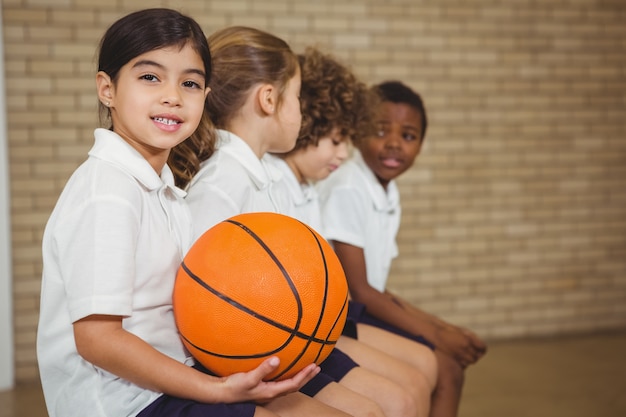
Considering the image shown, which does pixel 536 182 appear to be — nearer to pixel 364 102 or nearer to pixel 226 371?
pixel 364 102

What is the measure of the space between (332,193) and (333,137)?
0.28 metres

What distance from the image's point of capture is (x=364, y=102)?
2822 millimetres

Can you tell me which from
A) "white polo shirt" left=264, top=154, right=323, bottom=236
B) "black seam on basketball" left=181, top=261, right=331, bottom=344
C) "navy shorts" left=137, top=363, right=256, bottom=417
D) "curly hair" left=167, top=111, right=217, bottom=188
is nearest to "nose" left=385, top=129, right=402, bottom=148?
"white polo shirt" left=264, top=154, right=323, bottom=236

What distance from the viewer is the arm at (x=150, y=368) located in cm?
149

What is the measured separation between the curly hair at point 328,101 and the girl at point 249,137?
0.97 feet

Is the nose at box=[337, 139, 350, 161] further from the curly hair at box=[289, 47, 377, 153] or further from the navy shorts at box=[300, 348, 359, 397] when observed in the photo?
the navy shorts at box=[300, 348, 359, 397]

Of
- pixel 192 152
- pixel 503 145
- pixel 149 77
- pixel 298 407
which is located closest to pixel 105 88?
pixel 149 77

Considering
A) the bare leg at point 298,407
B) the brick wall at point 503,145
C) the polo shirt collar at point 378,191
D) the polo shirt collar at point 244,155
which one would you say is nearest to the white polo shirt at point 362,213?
the polo shirt collar at point 378,191

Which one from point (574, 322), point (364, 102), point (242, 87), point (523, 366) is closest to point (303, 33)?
point (364, 102)

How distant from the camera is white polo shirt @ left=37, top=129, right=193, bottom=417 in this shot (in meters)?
1.49

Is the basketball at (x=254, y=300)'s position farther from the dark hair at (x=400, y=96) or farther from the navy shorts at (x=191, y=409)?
the dark hair at (x=400, y=96)

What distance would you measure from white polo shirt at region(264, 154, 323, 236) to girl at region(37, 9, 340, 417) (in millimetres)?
796

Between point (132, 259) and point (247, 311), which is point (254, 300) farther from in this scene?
point (132, 259)

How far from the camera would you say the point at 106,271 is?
4.85ft
